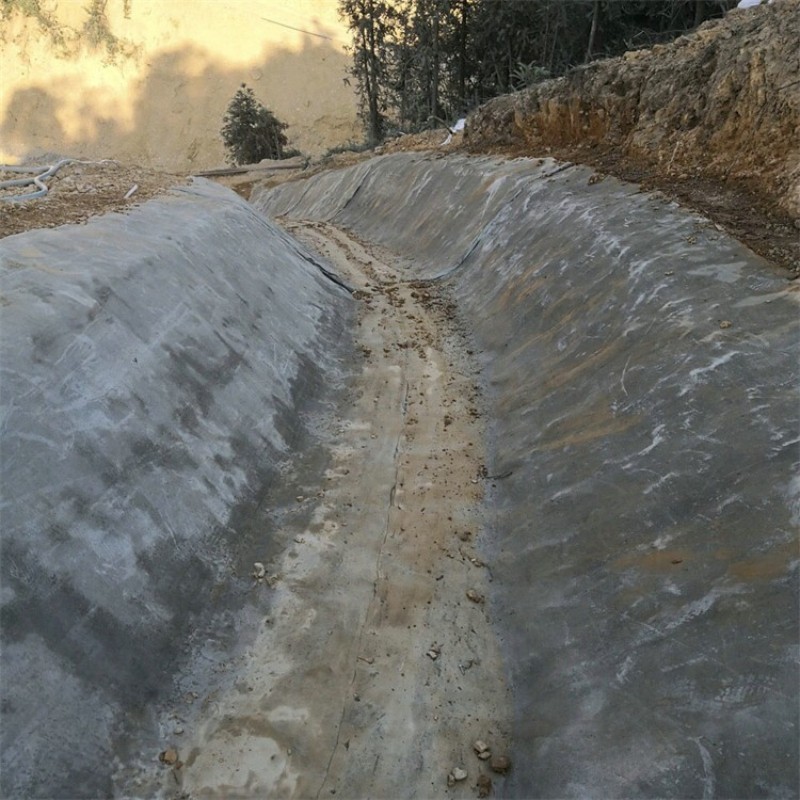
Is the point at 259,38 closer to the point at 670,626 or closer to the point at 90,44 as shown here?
the point at 90,44

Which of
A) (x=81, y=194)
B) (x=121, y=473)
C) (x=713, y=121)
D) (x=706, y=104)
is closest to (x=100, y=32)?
(x=81, y=194)

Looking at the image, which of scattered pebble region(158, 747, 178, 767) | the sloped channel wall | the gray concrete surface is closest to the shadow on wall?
the gray concrete surface

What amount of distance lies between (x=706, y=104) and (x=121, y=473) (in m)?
9.67

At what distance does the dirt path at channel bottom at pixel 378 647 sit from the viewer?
3.99 meters

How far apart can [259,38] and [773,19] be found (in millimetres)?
47563

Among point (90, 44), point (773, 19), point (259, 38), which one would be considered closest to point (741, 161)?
point (773, 19)

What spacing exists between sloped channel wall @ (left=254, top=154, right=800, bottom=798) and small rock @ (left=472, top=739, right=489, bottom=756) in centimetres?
22

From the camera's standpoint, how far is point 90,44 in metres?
44.7

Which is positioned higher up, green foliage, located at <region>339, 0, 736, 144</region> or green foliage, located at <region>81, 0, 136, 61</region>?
green foliage, located at <region>81, 0, 136, 61</region>

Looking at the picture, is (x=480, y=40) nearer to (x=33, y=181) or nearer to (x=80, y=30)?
(x=33, y=181)

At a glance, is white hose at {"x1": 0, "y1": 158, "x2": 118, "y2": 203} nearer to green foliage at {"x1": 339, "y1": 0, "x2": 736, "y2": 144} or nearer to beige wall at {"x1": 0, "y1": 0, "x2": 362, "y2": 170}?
green foliage at {"x1": 339, "y1": 0, "x2": 736, "y2": 144}

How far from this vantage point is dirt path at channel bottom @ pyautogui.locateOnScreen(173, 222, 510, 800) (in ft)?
13.1

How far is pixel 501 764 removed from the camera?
13.0 feet

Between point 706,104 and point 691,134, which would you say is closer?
point 706,104
